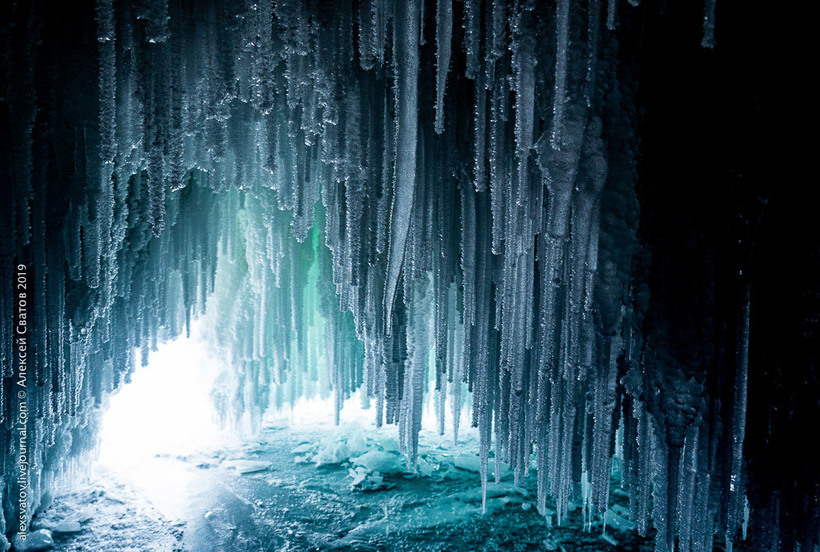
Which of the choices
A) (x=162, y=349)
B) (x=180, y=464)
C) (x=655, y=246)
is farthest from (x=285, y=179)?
(x=162, y=349)

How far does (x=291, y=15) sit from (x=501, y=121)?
1.28 m

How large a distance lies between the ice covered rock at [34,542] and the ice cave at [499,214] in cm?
2

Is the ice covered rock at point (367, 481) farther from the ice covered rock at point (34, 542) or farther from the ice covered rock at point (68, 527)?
the ice covered rock at point (34, 542)

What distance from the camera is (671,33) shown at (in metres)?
2.16

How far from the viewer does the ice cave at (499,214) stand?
2.08 m

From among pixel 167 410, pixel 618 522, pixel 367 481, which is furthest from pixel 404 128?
pixel 167 410

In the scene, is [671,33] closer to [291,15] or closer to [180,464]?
[291,15]

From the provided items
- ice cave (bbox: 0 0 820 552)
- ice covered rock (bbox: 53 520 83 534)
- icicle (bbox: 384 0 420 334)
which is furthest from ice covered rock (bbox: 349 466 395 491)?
icicle (bbox: 384 0 420 334)

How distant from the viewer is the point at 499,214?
262 centimetres

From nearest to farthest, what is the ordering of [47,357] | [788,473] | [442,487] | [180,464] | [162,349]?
[788,473] → [47,357] → [442,487] → [180,464] → [162,349]

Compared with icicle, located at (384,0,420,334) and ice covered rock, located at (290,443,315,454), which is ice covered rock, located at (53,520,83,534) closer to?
ice covered rock, located at (290,443,315,454)

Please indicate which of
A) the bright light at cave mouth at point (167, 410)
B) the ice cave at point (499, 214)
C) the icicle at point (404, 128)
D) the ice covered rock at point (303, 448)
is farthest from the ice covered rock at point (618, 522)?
the bright light at cave mouth at point (167, 410)

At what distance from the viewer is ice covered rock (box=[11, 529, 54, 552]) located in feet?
13.3

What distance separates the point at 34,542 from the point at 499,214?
507cm
